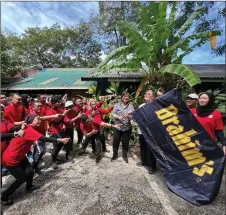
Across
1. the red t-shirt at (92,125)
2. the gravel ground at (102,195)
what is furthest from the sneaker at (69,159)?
the red t-shirt at (92,125)

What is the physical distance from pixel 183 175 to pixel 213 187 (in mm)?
489

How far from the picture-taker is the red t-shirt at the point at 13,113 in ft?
15.4

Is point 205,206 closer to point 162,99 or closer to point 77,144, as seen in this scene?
point 162,99

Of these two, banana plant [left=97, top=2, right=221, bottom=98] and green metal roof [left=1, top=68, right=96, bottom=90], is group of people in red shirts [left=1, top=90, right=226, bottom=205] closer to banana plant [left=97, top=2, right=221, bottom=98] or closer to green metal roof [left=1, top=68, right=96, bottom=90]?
banana plant [left=97, top=2, right=221, bottom=98]

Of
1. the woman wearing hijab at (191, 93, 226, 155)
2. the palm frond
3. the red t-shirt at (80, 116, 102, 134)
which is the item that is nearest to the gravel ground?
the red t-shirt at (80, 116, 102, 134)

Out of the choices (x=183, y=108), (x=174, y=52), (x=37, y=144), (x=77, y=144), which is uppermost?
(x=174, y=52)

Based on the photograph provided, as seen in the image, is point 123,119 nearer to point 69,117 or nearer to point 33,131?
point 69,117

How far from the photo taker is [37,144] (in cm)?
472

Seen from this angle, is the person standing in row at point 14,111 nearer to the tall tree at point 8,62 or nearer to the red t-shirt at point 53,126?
the red t-shirt at point 53,126

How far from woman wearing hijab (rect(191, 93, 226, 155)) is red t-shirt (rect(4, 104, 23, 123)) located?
12.4ft

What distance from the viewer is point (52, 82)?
46.5 feet

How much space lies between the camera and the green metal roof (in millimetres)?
13094

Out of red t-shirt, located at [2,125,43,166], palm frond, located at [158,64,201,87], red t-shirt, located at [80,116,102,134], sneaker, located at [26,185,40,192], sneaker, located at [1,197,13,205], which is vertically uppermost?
palm frond, located at [158,64,201,87]

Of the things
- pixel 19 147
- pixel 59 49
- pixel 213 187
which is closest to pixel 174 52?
pixel 213 187
